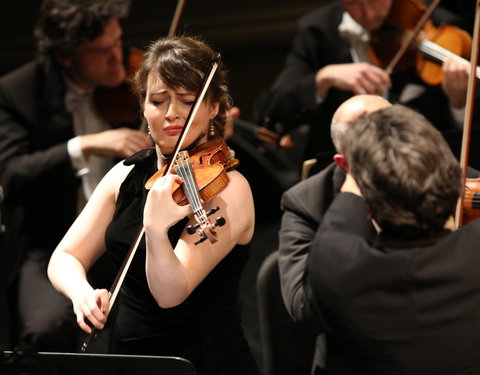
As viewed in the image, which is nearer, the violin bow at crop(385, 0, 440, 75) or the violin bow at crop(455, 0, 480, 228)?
the violin bow at crop(455, 0, 480, 228)

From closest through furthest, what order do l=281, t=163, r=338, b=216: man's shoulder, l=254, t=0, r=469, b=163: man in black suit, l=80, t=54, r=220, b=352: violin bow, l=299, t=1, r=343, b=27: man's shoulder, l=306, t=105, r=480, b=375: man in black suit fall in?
1. l=306, t=105, r=480, b=375: man in black suit
2. l=80, t=54, r=220, b=352: violin bow
3. l=281, t=163, r=338, b=216: man's shoulder
4. l=254, t=0, r=469, b=163: man in black suit
5. l=299, t=1, r=343, b=27: man's shoulder

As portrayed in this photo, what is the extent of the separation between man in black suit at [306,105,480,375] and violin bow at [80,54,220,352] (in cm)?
27

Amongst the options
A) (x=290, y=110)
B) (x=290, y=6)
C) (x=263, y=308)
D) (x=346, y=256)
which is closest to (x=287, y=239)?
(x=263, y=308)

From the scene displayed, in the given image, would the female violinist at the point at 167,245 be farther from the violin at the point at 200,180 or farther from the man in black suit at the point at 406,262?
the man in black suit at the point at 406,262

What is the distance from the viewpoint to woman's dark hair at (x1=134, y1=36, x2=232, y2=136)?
1474 millimetres

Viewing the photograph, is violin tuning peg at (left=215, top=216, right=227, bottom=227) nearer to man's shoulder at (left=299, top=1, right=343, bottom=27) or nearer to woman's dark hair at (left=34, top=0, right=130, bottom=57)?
woman's dark hair at (left=34, top=0, right=130, bottom=57)

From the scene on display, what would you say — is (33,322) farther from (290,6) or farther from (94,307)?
(290,6)

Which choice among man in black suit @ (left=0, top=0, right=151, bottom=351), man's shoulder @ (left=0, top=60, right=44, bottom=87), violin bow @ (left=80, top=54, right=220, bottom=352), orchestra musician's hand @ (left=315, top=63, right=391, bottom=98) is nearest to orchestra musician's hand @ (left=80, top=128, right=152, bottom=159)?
man in black suit @ (left=0, top=0, right=151, bottom=351)

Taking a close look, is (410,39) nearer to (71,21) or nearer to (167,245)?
(71,21)

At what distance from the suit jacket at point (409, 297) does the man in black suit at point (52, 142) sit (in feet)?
2.97

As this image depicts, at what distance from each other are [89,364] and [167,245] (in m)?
0.26

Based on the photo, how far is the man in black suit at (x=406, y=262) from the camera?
1336mm

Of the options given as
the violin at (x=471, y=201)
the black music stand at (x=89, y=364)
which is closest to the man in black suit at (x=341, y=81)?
the violin at (x=471, y=201)

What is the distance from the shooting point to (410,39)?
2441 millimetres
